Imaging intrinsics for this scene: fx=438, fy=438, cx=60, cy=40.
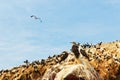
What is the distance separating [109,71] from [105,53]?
490 cm

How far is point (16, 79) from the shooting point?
154 feet

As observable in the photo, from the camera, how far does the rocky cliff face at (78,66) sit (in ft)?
59.8

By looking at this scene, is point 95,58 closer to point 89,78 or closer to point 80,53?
point 80,53

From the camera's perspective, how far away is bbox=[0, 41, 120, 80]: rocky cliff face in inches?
717

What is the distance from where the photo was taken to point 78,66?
18391 mm

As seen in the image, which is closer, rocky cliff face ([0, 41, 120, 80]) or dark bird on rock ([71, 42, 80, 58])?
rocky cliff face ([0, 41, 120, 80])

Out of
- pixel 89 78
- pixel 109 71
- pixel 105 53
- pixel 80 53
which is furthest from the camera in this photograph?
pixel 105 53

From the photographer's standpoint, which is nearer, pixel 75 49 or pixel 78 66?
pixel 78 66

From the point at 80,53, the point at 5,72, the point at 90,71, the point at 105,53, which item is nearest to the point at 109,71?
the point at 105,53

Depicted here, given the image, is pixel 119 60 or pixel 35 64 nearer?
pixel 119 60

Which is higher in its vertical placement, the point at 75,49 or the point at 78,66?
the point at 75,49

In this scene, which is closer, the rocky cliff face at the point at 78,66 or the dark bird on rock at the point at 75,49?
the rocky cliff face at the point at 78,66

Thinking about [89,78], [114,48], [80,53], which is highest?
[114,48]

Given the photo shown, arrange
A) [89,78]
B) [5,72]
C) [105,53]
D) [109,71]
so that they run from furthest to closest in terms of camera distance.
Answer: [5,72] → [105,53] → [109,71] → [89,78]
